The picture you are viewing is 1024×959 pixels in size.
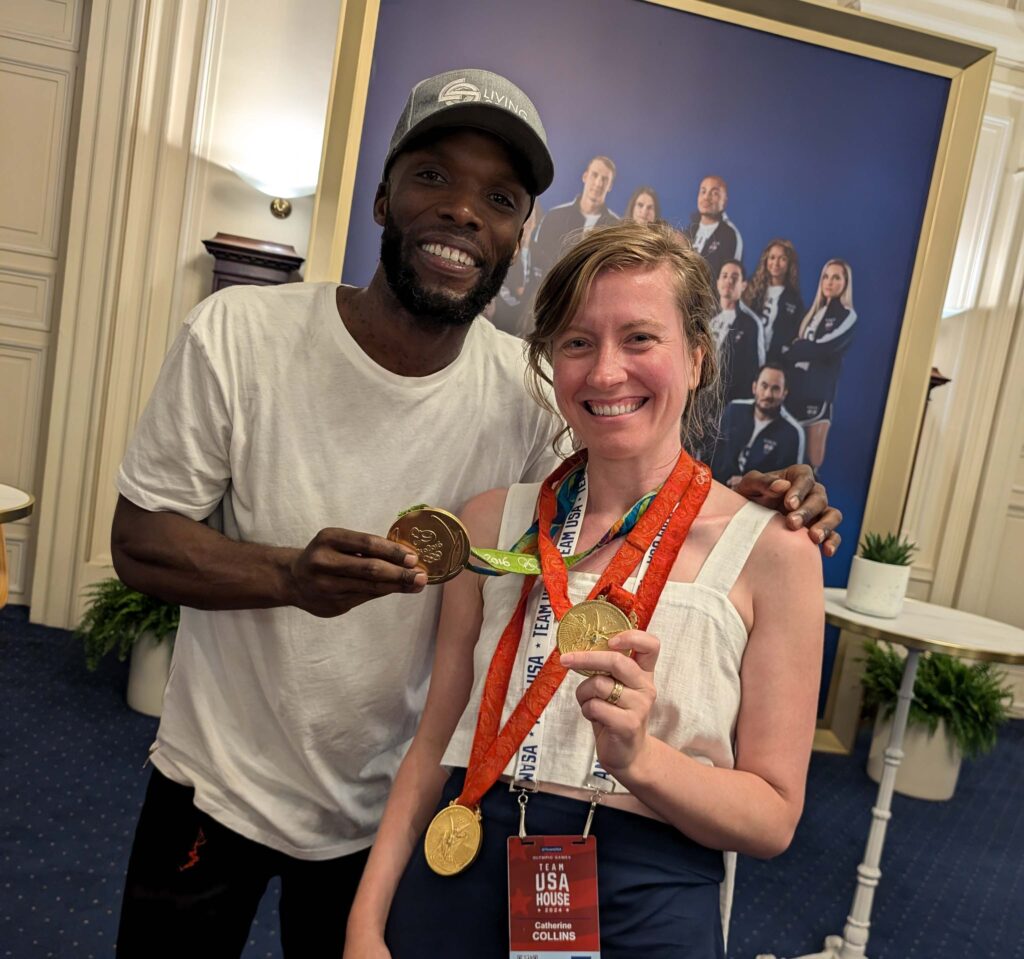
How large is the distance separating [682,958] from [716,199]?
4257 millimetres

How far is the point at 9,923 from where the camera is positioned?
3061 millimetres

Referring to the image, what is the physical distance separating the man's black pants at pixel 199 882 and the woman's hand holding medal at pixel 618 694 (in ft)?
2.63

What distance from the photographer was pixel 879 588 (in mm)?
3660

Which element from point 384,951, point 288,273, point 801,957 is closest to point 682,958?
point 384,951

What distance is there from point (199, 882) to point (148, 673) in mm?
3254

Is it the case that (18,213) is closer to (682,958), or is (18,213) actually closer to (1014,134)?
(682,958)

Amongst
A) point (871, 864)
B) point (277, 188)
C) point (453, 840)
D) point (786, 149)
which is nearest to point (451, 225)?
point (453, 840)

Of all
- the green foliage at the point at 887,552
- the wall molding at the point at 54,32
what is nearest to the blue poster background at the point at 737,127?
the green foliage at the point at 887,552

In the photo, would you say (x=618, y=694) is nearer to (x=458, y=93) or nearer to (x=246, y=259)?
(x=458, y=93)

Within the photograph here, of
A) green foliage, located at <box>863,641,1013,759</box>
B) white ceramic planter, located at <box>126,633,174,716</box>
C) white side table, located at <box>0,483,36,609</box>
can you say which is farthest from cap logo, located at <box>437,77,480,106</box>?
green foliage, located at <box>863,641,1013,759</box>

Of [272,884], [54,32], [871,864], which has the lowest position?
[272,884]

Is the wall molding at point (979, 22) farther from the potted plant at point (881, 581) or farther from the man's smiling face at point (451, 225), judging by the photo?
the man's smiling face at point (451, 225)

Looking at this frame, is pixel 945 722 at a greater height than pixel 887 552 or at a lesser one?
lesser

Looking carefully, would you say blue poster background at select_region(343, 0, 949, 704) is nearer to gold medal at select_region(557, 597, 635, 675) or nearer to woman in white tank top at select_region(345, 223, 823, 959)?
woman in white tank top at select_region(345, 223, 823, 959)
